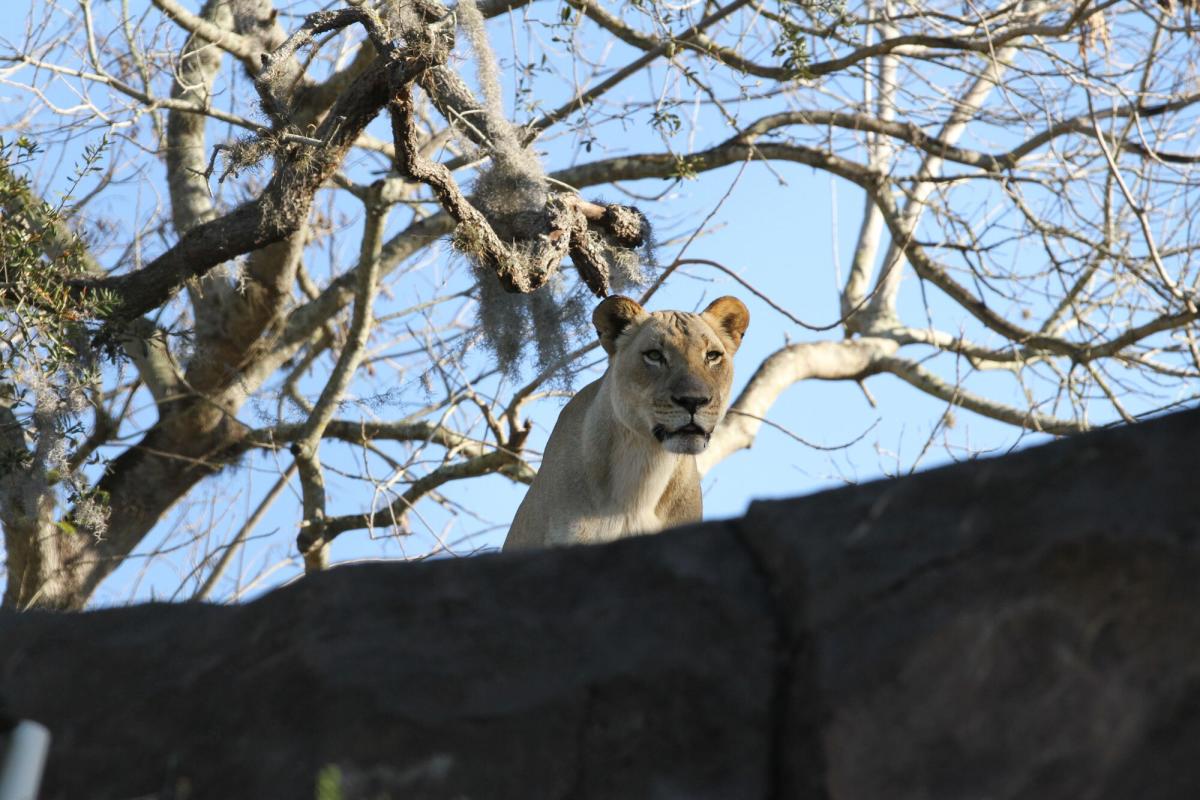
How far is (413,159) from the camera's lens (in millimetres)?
6211

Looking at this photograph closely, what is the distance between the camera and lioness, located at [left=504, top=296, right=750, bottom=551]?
19.8 ft

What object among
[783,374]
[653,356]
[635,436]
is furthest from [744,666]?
[783,374]

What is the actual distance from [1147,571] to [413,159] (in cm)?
418

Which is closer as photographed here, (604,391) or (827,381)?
(604,391)

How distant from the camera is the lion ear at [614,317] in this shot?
6.59m

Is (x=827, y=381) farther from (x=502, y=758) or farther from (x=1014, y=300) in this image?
(x=502, y=758)

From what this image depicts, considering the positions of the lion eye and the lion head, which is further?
the lion eye

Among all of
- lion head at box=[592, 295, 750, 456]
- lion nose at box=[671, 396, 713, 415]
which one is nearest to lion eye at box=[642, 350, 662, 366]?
lion head at box=[592, 295, 750, 456]

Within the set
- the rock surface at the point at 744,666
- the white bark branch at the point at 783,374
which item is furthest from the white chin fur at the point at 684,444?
the white bark branch at the point at 783,374

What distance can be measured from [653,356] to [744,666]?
339cm

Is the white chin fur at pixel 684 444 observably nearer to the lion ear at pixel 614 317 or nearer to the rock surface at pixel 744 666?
the lion ear at pixel 614 317

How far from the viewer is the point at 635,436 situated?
618 cm

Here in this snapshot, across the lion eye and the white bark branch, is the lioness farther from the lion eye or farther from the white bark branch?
the white bark branch

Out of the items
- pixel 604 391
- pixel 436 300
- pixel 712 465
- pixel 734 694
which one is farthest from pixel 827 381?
pixel 734 694
